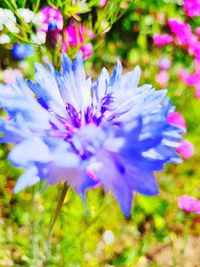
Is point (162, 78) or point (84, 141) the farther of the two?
point (162, 78)

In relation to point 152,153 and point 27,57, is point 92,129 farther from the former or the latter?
point 27,57

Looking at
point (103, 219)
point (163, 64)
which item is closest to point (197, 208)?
point (103, 219)

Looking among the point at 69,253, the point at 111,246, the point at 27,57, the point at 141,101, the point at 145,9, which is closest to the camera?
the point at 141,101

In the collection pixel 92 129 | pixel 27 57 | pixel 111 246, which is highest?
pixel 92 129

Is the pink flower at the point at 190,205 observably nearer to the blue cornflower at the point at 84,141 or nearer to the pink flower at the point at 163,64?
the blue cornflower at the point at 84,141

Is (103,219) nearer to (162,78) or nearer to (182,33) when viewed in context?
(162,78)

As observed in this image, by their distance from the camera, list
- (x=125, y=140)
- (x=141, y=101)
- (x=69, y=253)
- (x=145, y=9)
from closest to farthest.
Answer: (x=125, y=140)
(x=141, y=101)
(x=69, y=253)
(x=145, y=9)

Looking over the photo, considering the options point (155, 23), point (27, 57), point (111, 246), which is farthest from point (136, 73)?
point (155, 23)
